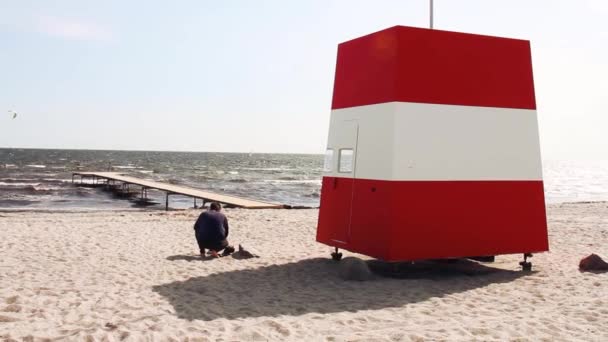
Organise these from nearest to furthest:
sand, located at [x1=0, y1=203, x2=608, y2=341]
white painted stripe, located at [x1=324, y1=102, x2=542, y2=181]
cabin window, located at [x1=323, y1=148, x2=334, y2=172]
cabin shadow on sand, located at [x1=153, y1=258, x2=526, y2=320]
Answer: sand, located at [x1=0, y1=203, x2=608, y2=341] < cabin shadow on sand, located at [x1=153, y1=258, x2=526, y2=320] < white painted stripe, located at [x1=324, y1=102, x2=542, y2=181] < cabin window, located at [x1=323, y1=148, x2=334, y2=172]

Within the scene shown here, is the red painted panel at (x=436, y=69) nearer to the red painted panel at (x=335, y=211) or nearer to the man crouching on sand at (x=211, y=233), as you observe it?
the red painted panel at (x=335, y=211)

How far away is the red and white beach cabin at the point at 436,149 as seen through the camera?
841cm

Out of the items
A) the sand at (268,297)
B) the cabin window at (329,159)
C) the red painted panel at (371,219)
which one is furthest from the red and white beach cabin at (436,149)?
the sand at (268,297)

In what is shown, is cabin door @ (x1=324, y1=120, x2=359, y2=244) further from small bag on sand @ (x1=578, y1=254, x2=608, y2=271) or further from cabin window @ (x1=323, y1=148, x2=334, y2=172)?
small bag on sand @ (x1=578, y1=254, x2=608, y2=271)

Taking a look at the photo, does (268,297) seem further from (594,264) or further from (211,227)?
(594,264)

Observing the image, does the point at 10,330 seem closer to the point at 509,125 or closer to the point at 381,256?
the point at 381,256

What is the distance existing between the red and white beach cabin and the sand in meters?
0.72

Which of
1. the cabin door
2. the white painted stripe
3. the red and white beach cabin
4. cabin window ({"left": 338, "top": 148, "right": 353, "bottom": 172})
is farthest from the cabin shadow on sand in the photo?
cabin window ({"left": 338, "top": 148, "right": 353, "bottom": 172})

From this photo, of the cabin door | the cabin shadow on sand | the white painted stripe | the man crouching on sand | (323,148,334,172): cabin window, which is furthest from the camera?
the man crouching on sand

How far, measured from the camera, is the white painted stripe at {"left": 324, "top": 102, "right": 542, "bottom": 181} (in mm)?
8391

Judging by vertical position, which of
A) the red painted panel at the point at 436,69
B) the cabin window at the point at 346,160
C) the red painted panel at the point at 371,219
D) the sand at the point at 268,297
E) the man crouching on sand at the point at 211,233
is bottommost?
the sand at the point at 268,297

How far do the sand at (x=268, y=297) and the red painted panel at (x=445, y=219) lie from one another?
0.52 m

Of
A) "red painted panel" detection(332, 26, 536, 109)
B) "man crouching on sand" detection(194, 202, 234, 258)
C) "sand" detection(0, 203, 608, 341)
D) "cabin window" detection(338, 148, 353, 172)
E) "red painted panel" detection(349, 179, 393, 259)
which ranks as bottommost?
"sand" detection(0, 203, 608, 341)

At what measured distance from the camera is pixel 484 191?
355 inches
